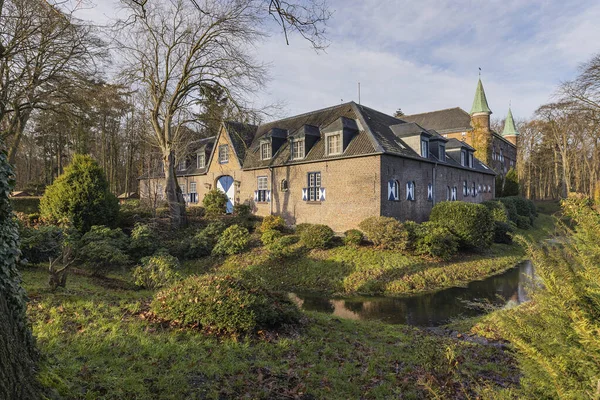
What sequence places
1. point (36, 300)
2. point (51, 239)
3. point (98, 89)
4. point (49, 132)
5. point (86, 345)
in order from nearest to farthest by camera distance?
1. point (86, 345)
2. point (36, 300)
3. point (51, 239)
4. point (98, 89)
5. point (49, 132)

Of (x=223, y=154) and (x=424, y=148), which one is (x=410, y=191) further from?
(x=223, y=154)

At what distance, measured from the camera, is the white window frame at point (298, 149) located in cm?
2097

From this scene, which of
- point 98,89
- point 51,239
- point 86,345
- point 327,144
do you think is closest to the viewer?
point 86,345

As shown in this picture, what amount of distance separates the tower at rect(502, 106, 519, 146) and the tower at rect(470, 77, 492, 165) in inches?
467

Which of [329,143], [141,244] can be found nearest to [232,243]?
[141,244]

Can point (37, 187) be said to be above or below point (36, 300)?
above

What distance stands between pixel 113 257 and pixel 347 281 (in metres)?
8.16

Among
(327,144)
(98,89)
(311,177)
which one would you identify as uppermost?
(98,89)

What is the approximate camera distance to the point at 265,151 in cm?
2373

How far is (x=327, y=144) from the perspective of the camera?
64.5ft

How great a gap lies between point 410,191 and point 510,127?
1505 inches

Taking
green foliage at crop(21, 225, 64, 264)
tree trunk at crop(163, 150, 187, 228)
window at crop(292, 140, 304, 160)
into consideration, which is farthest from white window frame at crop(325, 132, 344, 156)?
green foliage at crop(21, 225, 64, 264)

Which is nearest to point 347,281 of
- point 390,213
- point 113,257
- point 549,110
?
point 390,213

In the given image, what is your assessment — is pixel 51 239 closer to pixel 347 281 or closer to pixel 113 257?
pixel 113 257
